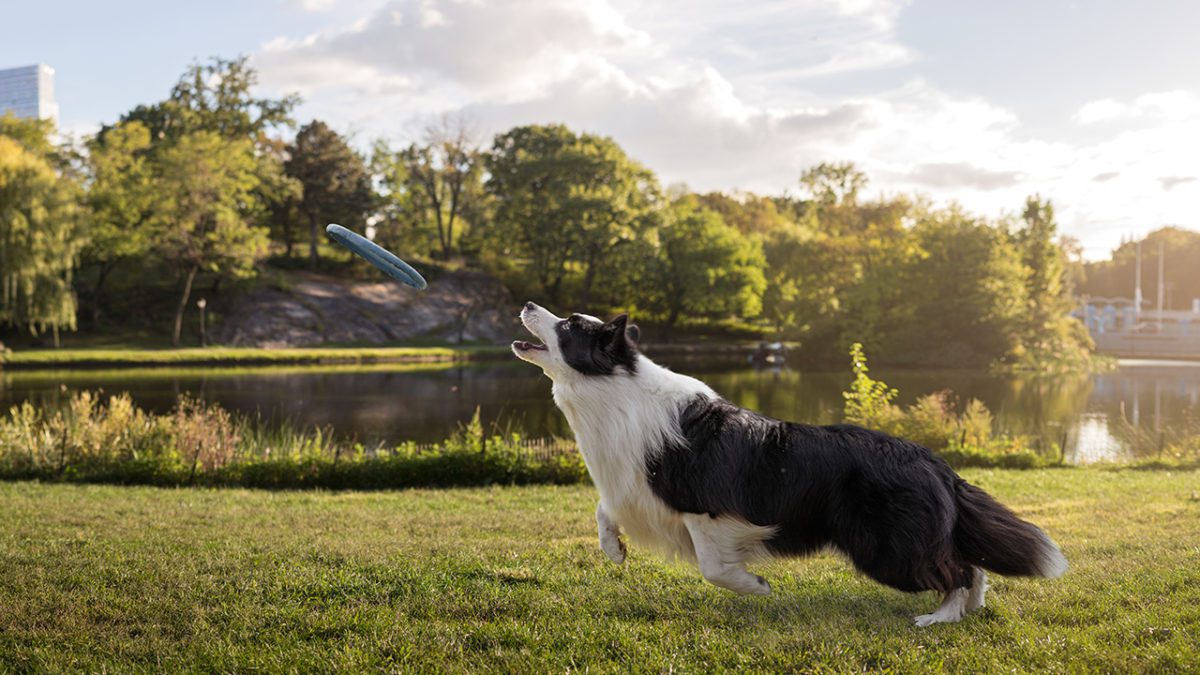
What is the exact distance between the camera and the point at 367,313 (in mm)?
54969

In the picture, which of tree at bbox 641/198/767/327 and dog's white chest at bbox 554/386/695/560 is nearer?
dog's white chest at bbox 554/386/695/560

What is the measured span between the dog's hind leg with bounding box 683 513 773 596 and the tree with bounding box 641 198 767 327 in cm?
4966

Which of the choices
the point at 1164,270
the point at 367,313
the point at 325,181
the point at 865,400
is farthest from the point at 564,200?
the point at 1164,270

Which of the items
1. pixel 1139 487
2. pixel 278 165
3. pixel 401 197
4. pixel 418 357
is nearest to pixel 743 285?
pixel 418 357

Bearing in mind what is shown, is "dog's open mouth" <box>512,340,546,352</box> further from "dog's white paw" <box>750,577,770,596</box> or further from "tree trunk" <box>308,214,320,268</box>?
"tree trunk" <box>308,214,320,268</box>

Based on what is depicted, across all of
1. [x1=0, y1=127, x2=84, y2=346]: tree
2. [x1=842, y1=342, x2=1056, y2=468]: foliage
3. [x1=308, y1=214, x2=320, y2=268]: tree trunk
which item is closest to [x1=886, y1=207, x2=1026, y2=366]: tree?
[x1=842, y1=342, x2=1056, y2=468]: foliage

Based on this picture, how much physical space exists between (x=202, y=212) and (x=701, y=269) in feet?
99.7

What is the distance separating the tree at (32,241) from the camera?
3641 centimetres

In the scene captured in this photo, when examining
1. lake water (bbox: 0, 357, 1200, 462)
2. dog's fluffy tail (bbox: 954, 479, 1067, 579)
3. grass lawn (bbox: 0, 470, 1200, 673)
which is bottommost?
lake water (bbox: 0, 357, 1200, 462)

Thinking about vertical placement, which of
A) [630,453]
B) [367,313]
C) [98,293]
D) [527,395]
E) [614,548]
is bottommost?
[527,395]

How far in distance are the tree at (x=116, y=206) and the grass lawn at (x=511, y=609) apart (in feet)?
143

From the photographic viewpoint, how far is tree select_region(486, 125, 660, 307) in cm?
5291

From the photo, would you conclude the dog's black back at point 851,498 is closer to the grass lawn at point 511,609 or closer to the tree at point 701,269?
the grass lawn at point 511,609

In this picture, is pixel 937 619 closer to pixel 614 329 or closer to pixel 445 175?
pixel 614 329
